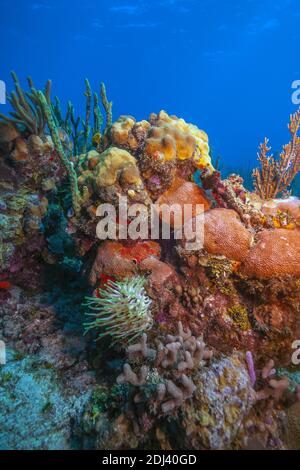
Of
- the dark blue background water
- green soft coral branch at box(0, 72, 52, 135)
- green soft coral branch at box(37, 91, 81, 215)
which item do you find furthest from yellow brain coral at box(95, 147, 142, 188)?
the dark blue background water

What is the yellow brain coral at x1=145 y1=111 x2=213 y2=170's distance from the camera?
3564 mm

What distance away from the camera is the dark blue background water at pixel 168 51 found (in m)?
49.0

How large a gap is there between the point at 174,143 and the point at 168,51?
9002cm

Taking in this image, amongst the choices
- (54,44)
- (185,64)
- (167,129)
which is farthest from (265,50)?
(167,129)

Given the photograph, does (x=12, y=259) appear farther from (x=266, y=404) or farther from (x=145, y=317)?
(x=266, y=404)

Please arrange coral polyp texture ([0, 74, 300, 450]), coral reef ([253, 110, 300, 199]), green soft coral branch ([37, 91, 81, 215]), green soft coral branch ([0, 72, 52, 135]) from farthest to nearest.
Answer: green soft coral branch ([0, 72, 52, 135])
coral reef ([253, 110, 300, 199])
green soft coral branch ([37, 91, 81, 215])
coral polyp texture ([0, 74, 300, 450])

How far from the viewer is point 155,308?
11.1ft

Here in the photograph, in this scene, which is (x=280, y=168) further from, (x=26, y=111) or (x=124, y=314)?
A: (x=26, y=111)

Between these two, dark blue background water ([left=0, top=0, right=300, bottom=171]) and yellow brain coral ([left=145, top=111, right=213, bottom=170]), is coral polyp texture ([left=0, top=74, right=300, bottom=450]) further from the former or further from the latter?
dark blue background water ([left=0, top=0, right=300, bottom=171])

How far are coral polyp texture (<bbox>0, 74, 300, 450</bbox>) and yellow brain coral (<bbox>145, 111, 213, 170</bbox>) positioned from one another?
2cm

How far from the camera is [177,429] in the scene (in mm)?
2322

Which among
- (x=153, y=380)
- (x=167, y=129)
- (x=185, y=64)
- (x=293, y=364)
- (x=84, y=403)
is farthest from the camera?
(x=185, y=64)

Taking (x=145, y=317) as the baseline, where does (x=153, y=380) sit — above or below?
below
